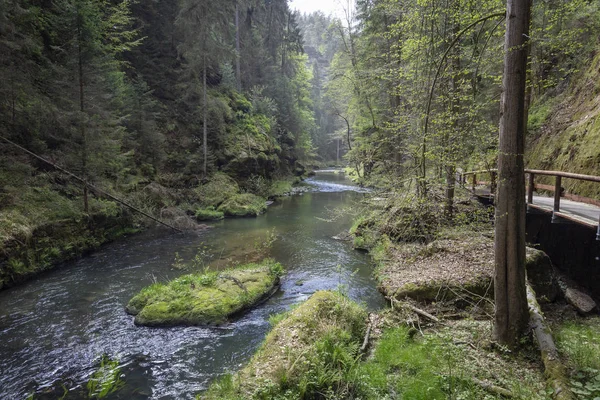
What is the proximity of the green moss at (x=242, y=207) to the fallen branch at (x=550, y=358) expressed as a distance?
690 inches

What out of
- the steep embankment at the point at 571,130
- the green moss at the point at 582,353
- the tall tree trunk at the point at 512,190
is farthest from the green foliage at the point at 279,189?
the tall tree trunk at the point at 512,190

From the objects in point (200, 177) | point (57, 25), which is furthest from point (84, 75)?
point (200, 177)

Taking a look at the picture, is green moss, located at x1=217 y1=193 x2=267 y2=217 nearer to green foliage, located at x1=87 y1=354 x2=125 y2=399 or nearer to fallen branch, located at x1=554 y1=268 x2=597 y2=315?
green foliage, located at x1=87 y1=354 x2=125 y2=399

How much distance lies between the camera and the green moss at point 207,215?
19.8m

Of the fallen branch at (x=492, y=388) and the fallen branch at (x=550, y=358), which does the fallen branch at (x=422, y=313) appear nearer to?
the fallen branch at (x=550, y=358)

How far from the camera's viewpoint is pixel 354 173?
24281 mm

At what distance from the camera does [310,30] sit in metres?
99.3

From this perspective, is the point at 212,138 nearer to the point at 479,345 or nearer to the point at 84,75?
the point at 84,75

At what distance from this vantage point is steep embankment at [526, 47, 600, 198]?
29.9 feet

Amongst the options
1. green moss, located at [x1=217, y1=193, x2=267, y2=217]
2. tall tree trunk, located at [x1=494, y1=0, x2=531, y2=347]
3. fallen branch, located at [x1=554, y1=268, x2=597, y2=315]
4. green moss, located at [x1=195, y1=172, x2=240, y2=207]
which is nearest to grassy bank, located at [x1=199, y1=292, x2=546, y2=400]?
tall tree trunk, located at [x1=494, y1=0, x2=531, y2=347]

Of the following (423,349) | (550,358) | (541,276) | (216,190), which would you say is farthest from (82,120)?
(541,276)

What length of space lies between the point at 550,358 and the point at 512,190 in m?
2.47

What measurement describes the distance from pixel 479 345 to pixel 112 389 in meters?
6.37

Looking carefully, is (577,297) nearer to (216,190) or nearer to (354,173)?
(354,173)
